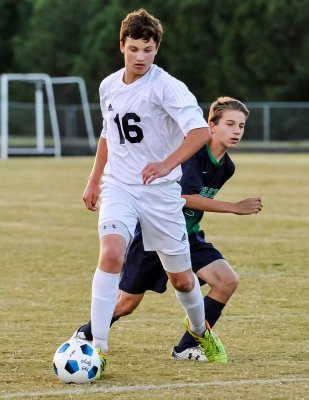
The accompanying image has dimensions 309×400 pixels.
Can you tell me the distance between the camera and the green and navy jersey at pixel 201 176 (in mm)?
6766

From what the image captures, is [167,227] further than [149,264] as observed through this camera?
No

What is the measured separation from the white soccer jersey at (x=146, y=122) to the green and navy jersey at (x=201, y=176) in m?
0.43

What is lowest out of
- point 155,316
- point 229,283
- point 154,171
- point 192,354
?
point 155,316

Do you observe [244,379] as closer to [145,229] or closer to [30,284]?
[145,229]

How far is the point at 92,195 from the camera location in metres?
6.60

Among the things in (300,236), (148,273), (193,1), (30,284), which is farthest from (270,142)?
(148,273)

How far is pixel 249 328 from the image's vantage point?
781 centimetres

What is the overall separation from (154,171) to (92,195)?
0.68 meters

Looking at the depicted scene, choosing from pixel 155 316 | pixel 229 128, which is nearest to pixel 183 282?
pixel 229 128

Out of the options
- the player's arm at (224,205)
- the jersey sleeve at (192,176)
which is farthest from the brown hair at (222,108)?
the player's arm at (224,205)

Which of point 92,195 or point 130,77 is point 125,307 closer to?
point 92,195

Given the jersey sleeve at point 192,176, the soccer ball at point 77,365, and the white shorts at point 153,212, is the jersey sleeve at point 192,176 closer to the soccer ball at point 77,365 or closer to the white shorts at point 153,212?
the white shorts at point 153,212

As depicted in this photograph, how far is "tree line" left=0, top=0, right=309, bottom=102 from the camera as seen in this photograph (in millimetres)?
56094

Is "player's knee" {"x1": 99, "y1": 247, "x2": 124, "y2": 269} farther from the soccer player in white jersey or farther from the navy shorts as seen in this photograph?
the navy shorts
